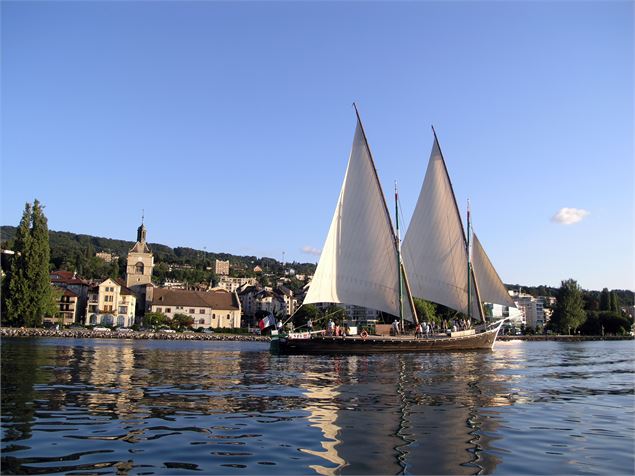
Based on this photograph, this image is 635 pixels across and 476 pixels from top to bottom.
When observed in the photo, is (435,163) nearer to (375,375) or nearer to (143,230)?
(375,375)

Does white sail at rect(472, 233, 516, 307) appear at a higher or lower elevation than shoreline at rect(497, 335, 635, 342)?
higher

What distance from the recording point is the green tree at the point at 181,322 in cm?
13690

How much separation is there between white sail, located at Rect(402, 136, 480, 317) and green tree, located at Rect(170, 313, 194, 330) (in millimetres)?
90300

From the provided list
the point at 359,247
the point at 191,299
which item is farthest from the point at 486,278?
the point at 191,299

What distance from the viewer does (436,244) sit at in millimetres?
58531

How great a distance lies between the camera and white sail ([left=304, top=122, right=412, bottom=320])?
171 feet

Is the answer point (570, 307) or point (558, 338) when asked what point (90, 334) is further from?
point (570, 307)

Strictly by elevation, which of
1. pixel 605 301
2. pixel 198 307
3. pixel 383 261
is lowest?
pixel 198 307

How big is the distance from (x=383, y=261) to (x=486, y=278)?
46.4ft

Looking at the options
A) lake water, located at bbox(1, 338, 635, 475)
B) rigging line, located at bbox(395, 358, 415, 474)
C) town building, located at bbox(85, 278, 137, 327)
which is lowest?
lake water, located at bbox(1, 338, 635, 475)

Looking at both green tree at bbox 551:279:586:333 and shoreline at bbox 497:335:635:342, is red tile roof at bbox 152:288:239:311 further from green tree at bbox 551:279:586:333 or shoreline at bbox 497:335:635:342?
green tree at bbox 551:279:586:333

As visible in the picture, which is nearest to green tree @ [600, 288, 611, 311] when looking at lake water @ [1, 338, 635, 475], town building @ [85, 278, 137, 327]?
town building @ [85, 278, 137, 327]

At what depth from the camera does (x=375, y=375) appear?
2786 centimetres

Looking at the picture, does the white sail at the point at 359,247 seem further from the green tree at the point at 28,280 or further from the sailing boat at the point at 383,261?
the green tree at the point at 28,280
